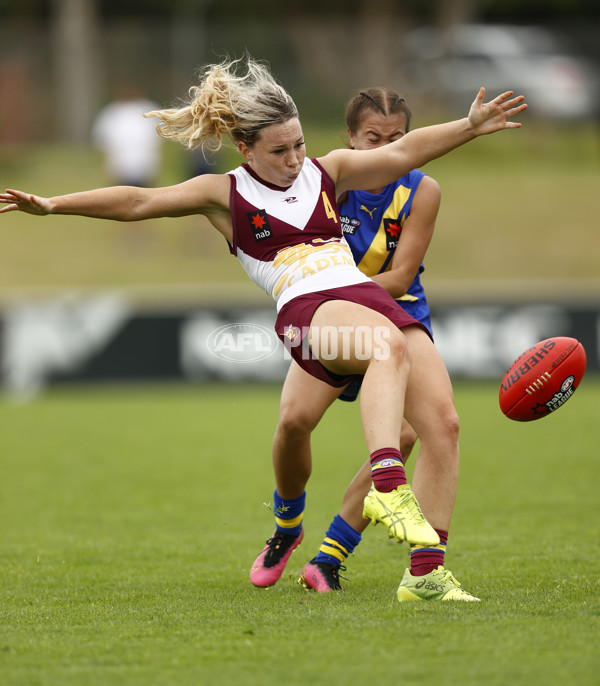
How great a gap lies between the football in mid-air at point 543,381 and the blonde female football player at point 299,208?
1.23 feet

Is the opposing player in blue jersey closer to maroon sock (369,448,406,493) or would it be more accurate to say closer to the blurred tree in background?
maroon sock (369,448,406,493)

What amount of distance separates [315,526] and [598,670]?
3270mm

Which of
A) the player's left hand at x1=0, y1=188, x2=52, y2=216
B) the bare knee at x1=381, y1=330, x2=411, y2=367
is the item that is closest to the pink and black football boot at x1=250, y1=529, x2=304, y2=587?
the bare knee at x1=381, y1=330, x2=411, y2=367

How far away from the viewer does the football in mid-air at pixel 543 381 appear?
4223 millimetres

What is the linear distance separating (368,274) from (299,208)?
2.10ft

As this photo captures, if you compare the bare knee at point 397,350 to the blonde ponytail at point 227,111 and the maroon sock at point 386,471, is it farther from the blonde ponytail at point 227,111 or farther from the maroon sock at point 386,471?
the blonde ponytail at point 227,111

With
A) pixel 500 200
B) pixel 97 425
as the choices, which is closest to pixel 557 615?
pixel 97 425

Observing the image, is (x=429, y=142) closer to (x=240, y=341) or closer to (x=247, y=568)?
(x=240, y=341)

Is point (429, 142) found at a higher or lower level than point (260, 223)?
higher

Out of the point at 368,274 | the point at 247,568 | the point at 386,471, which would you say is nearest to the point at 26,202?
the point at 368,274

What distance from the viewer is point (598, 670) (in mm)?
2893

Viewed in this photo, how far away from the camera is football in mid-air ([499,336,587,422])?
13.9ft

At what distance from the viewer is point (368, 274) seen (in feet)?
14.9

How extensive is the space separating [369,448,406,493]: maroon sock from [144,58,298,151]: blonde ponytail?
1267 millimetres
